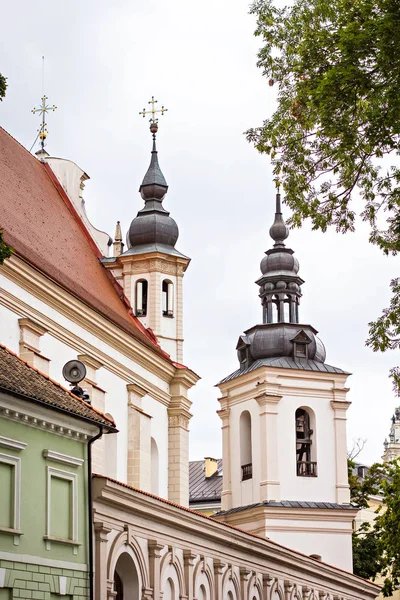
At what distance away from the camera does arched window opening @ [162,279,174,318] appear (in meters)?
46.0

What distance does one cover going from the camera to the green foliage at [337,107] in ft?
62.2

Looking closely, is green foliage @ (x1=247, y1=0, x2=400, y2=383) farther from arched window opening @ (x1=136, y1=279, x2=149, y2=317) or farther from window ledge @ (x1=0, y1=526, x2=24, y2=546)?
arched window opening @ (x1=136, y1=279, x2=149, y2=317)

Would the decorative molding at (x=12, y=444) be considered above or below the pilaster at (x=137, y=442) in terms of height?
below

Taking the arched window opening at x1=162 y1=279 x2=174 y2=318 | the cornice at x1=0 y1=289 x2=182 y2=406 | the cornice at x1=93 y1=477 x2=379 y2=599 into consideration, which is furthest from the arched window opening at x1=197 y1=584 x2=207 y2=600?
the arched window opening at x1=162 y1=279 x2=174 y2=318

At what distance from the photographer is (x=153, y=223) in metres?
46.9

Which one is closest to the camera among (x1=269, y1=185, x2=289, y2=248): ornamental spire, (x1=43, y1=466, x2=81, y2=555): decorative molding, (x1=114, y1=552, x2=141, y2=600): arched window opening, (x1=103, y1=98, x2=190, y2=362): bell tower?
(x1=43, y1=466, x2=81, y2=555): decorative molding

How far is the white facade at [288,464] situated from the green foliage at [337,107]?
92.7 ft

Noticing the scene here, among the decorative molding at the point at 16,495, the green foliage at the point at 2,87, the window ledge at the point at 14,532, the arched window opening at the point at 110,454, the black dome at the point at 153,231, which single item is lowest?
the window ledge at the point at 14,532

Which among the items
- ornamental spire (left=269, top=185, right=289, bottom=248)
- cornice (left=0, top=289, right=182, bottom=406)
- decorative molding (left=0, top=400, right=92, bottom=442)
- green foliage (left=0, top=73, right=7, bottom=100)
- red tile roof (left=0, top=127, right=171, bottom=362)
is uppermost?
ornamental spire (left=269, top=185, right=289, bottom=248)

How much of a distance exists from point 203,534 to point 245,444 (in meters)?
25.5

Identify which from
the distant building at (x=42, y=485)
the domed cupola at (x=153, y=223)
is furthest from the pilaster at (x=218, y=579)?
the domed cupola at (x=153, y=223)

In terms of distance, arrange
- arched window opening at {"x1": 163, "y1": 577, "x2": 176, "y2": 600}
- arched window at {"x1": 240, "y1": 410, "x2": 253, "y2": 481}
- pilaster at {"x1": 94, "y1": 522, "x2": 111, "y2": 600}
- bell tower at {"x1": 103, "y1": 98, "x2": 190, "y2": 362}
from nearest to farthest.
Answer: pilaster at {"x1": 94, "y1": 522, "x2": 111, "y2": 600}, arched window opening at {"x1": 163, "y1": 577, "x2": 176, "y2": 600}, bell tower at {"x1": 103, "y1": 98, "x2": 190, "y2": 362}, arched window at {"x1": 240, "y1": 410, "x2": 253, "y2": 481}

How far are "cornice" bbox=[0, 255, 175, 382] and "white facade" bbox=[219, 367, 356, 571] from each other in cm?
899

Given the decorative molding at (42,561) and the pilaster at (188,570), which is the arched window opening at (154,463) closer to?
the pilaster at (188,570)
